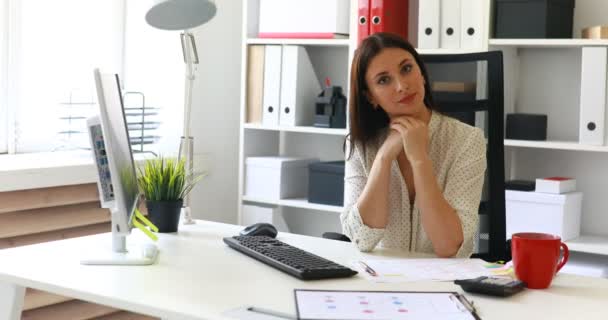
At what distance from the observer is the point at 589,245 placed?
3121mm

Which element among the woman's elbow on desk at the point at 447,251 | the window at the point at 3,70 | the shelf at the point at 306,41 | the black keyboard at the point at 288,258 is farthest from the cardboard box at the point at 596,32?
the window at the point at 3,70

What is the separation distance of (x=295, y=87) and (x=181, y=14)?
1.33 m

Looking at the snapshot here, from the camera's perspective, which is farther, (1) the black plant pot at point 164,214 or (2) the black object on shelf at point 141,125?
(2) the black object on shelf at point 141,125

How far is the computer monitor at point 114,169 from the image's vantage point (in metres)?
1.69

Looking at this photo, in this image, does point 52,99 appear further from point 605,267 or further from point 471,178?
point 605,267

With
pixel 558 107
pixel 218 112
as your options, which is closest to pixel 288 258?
pixel 558 107

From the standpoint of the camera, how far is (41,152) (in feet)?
11.7

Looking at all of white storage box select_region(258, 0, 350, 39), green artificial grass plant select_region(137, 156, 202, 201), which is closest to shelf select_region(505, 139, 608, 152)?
white storage box select_region(258, 0, 350, 39)

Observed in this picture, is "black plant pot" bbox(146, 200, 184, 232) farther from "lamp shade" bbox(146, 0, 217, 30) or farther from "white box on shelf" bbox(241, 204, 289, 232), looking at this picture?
"white box on shelf" bbox(241, 204, 289, 232)

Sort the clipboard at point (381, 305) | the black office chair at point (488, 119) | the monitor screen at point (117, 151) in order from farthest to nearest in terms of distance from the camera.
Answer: the black office chair at point (488, 119) → the monitor screen at point (117, 151) → the clipboard at point (381, 305)

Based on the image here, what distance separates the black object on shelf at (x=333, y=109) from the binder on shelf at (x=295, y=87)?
0.11 meters

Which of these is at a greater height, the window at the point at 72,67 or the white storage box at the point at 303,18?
the white storage box at the point at 303,18

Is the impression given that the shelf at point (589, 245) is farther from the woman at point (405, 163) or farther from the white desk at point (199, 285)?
the white desk at point (199, 285)

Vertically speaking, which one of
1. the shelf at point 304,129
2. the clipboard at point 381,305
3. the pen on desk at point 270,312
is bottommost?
the pen on desk at point 270,312
